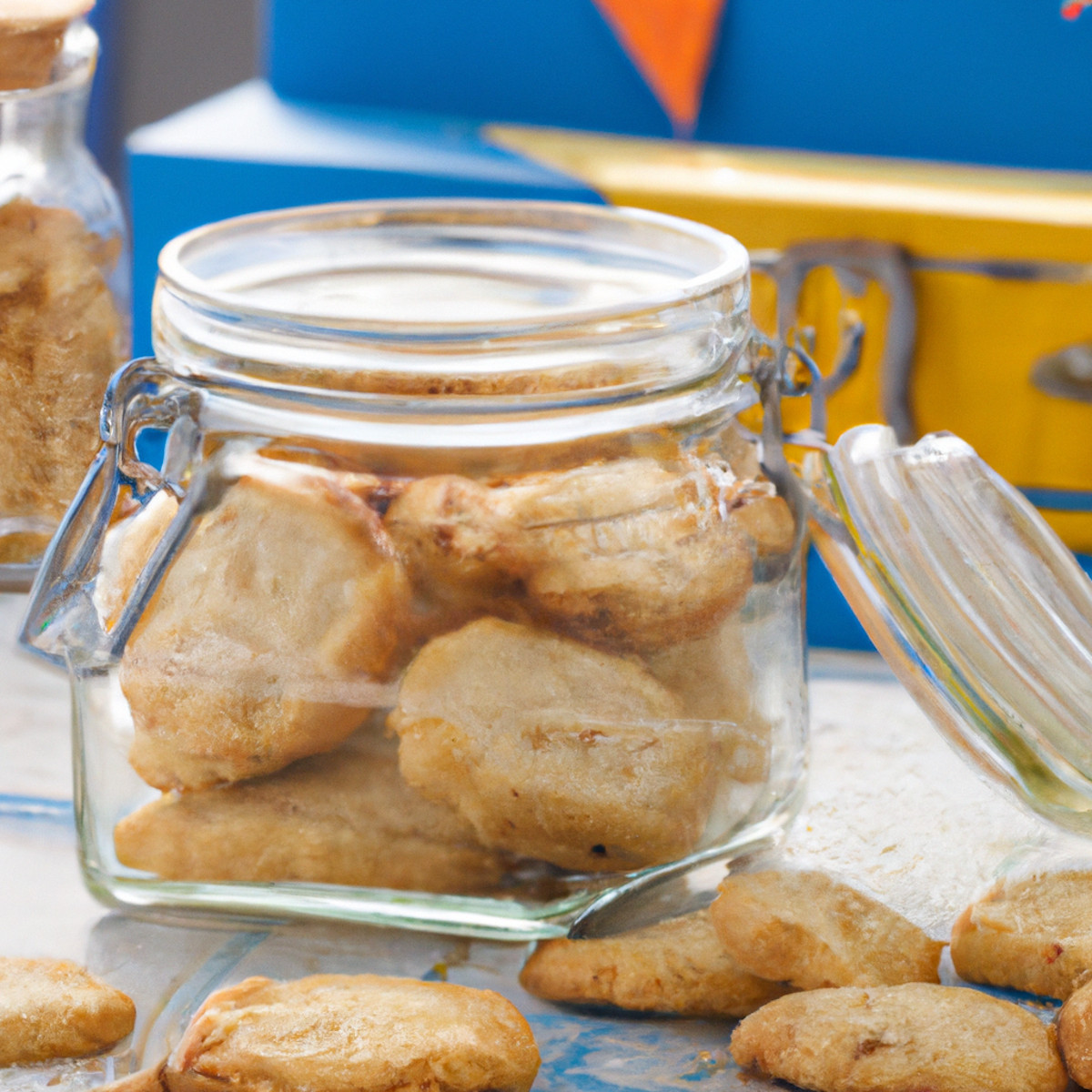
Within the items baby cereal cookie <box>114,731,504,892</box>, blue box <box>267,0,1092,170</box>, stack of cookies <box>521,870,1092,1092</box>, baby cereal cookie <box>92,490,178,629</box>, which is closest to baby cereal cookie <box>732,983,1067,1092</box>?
stack of cookies <box>521,870,1092,1092</box>

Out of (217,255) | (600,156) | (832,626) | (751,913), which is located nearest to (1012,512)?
(751,913)

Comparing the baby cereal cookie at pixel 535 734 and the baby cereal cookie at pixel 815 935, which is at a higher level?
the baby cereal cookie at pixel 535 734

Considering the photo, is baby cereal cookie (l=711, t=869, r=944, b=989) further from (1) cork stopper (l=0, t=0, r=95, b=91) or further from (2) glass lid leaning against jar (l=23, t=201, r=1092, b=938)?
(1) cork stopper (l=0, t=0, r=95, b=91)

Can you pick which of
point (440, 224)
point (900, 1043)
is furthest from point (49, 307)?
point (900, 1043)

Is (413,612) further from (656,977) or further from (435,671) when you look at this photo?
(656,977)

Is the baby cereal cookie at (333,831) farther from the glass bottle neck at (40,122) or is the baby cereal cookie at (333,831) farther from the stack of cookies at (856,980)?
the glass bottle neck at (40,122)

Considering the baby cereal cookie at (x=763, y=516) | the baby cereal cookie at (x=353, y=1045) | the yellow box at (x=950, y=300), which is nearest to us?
the baby cereal cookie at (x=353, y=1045)

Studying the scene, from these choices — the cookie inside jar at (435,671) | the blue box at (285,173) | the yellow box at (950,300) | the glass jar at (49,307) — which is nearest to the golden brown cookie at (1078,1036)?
the cookie inside jar at (435,671)

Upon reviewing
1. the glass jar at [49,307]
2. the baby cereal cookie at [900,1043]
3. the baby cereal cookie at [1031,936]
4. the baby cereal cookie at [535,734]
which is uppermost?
the glass jar at [49,307]
